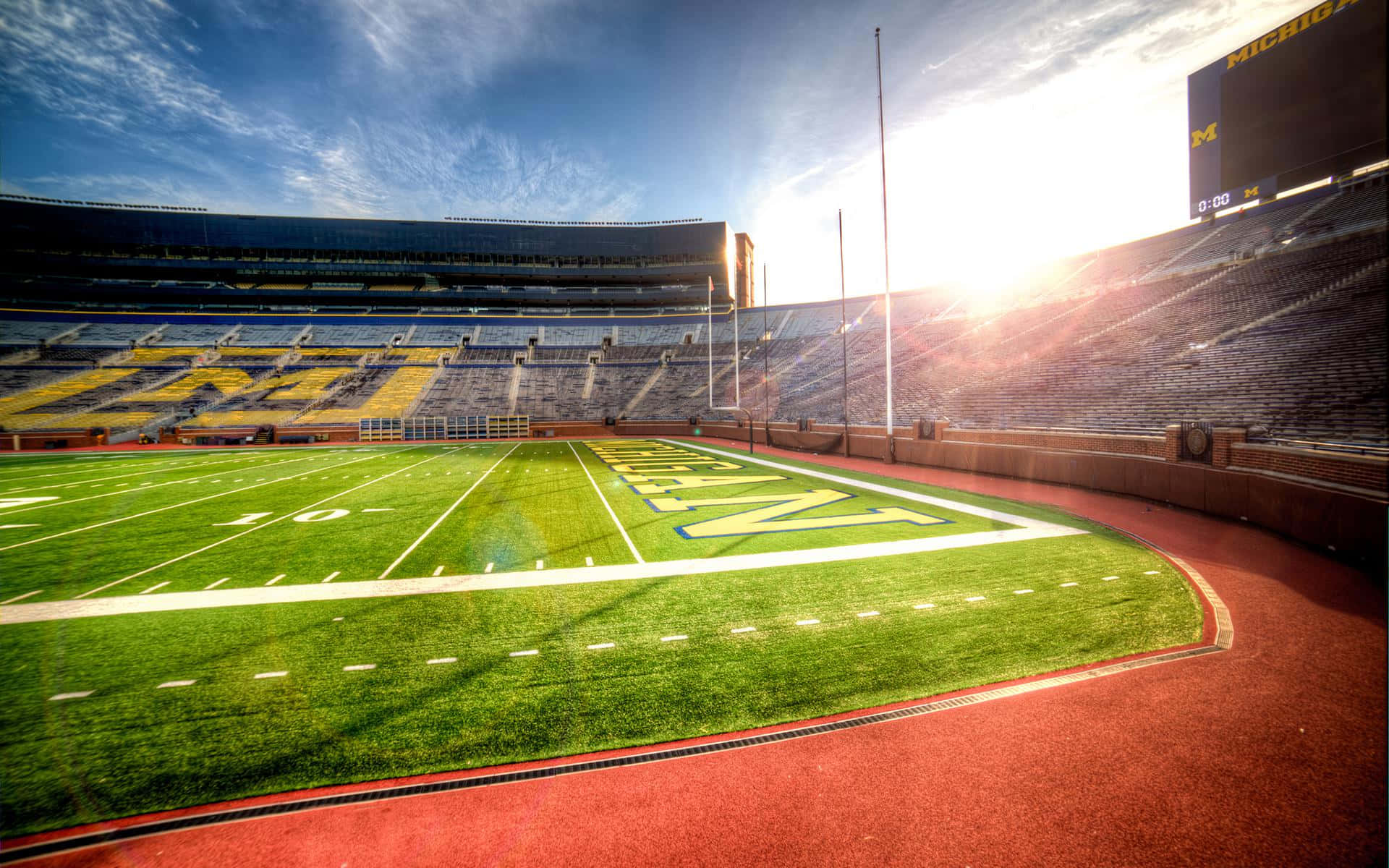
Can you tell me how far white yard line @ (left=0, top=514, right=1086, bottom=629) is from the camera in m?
6.62

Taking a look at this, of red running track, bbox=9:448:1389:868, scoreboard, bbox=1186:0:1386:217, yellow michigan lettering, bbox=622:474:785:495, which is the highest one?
scoreboard, bbox=1186:0:1386:217

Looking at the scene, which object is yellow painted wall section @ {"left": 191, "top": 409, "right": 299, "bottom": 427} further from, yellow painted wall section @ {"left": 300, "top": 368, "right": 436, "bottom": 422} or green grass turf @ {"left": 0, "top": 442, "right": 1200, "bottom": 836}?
green grass turf @ {"left": 0, "top": 442, "right": 1200, "bottom": 836}

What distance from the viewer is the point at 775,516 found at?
37.9 feet

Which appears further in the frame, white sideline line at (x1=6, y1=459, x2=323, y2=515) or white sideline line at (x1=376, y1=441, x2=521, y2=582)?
white sideline line at (x1=6, y1=459, x2=323, y2=515)

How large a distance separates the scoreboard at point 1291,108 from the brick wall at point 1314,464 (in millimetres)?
22444

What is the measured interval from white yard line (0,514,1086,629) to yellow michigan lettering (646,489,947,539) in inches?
58.9

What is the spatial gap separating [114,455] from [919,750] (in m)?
41.1

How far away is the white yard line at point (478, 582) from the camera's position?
21.7ft

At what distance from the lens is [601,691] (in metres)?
4.56

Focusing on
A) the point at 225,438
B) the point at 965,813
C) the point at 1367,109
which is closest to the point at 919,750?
the point at 965,813

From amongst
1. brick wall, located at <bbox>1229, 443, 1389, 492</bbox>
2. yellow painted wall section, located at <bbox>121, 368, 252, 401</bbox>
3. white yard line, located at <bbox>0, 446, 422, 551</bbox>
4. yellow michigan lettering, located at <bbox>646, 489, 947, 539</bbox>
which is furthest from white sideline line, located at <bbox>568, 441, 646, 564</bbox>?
yellow painted wall section, located at <bbox>121, 368, 252, 401</bbox>

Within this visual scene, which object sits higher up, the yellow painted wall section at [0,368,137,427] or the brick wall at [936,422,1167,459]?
the yellow painted wall section at [0,368,137,427]

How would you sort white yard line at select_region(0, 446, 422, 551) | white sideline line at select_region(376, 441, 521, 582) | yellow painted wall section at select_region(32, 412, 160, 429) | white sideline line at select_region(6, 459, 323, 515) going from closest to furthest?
1. white sideline line at select_region(376, 441, 521, 582)
2. white yard line at select_region(0, 446, 422, 551)
3. white sideline line at select_region(6, 459, 323, 515)
4. yellow painted wall section at select_region(32, 412, 160, 429)

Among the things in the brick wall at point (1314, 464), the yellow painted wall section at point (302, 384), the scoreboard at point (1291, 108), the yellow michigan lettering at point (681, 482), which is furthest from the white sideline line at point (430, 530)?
the scoreboard at point (1291, 108)
